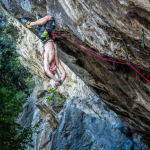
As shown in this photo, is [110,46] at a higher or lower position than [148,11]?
lower

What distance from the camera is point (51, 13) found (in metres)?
6.55

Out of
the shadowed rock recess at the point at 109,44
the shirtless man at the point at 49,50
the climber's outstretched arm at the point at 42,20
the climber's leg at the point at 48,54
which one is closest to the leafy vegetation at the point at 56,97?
the shadowed rock recess at the point at 109,44

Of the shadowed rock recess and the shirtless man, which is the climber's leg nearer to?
the shirtless man

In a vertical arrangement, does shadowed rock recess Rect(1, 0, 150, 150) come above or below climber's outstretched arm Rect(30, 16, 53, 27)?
below

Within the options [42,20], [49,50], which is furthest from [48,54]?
[42,20]

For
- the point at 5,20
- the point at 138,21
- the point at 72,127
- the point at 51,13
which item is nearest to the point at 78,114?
the point at 72,127

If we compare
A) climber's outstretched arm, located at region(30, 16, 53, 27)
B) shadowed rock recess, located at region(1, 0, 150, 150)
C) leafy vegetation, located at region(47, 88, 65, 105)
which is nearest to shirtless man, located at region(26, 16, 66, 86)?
climber's outstretched arm, located at region(30, 16, 53, 27)

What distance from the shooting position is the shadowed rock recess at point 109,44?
434cm

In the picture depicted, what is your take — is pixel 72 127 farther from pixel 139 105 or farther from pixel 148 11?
pixel 148 11

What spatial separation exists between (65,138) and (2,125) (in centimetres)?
247

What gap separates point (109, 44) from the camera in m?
5.26

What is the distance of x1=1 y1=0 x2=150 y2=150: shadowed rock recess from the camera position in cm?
434

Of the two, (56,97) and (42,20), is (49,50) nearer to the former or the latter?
(42,20)

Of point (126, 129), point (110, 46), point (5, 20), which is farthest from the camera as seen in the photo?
point (5, 20)
